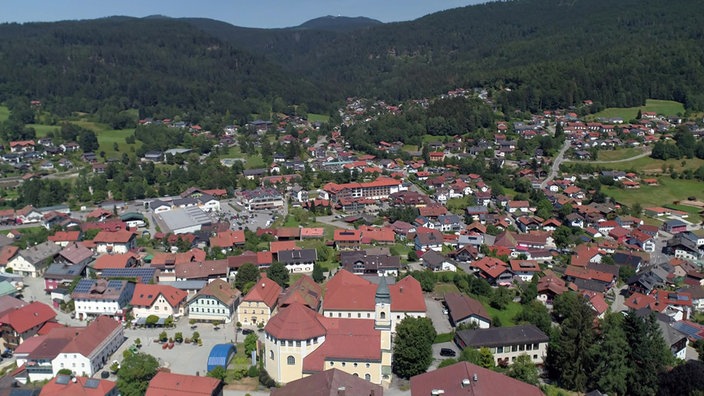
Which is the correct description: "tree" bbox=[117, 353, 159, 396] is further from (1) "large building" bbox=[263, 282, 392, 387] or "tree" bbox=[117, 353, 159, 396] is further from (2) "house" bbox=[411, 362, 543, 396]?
(2) "house" bbox=[411, 362, 543, 396]

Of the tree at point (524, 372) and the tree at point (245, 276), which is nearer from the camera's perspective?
the tree at point (524, 372)

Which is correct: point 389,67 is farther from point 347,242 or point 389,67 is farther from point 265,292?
point 265,292

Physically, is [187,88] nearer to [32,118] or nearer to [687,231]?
[32,118]

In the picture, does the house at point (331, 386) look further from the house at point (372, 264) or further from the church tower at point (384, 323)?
the house at point (372, 264)

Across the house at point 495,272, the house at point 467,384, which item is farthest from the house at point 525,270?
the house at point 467,384

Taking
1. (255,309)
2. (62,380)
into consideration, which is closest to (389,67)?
(255,309)

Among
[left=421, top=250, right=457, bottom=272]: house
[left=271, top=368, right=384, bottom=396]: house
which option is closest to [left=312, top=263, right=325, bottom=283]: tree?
[left=421, top=250, right=457, bottom=272]: house

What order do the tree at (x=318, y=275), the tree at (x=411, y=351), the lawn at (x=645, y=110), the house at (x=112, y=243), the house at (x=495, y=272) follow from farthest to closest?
the lawn at (x=645, y=110)
the house at (x=112, y=243)
the house at (x=495, y=272)
the tree at (x=318, y=275)
the tree at (x=411, y=351)

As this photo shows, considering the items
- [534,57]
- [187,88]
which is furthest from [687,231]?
[187,88]
